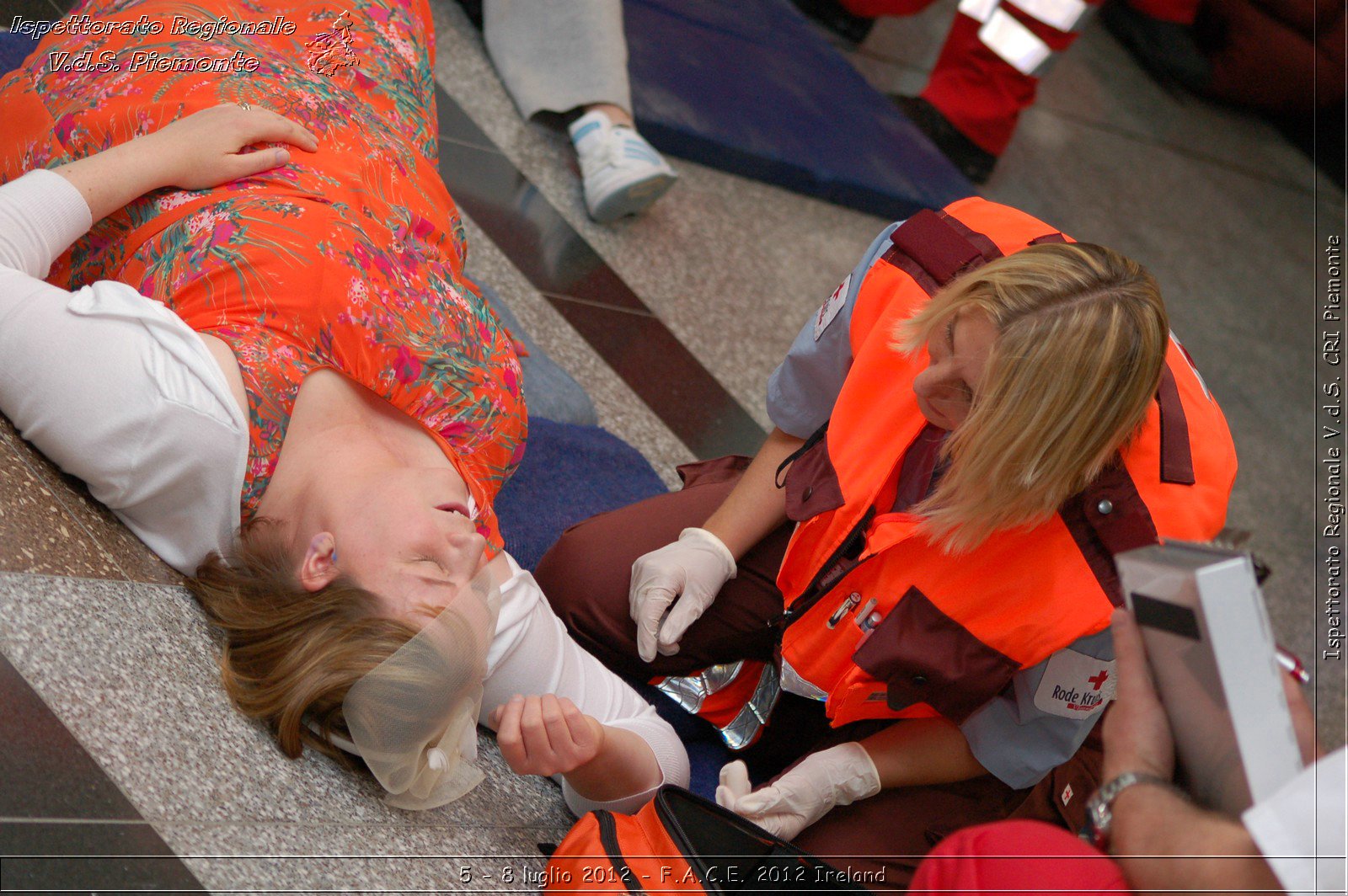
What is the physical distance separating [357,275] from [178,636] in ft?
1.71

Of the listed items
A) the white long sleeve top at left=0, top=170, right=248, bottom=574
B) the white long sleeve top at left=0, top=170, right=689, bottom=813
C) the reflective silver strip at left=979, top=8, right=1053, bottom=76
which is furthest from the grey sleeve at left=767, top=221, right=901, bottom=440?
the reflective silver strip at left=979, top=8, right=1053, bottom=76

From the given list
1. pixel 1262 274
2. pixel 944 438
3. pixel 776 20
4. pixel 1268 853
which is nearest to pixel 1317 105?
pixel 1262 274

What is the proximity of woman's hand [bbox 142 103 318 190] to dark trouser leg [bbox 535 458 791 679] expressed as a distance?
2.37 ft

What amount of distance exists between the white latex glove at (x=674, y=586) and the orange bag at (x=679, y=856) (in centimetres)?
43

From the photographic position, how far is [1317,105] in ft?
17.4

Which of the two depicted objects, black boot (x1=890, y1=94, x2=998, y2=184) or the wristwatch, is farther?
black boot (x1=890, y1=94, x2=998, y2=184)

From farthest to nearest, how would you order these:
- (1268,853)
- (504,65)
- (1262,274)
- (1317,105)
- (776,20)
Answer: (1317,105) < (1262,274) < (776,20) < (504,65) < (1268,853)

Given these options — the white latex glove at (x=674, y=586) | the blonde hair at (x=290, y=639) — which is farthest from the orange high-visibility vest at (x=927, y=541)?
the blonde hair at (x=290, y=639)

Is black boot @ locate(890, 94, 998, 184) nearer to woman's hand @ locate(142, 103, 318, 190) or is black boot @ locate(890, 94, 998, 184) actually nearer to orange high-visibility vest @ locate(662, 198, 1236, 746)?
orange high-visibility vest @ locate(662, 198, 1236, 746)

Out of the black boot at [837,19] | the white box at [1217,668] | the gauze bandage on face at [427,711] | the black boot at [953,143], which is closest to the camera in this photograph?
the white box at [1217,668]

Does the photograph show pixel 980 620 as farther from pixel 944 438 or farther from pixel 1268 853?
pixel 1268 853

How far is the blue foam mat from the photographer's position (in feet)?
10.3

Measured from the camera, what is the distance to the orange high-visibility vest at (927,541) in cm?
136

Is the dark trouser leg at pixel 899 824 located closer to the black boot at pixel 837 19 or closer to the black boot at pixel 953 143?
the black boot at pixel 953 143
